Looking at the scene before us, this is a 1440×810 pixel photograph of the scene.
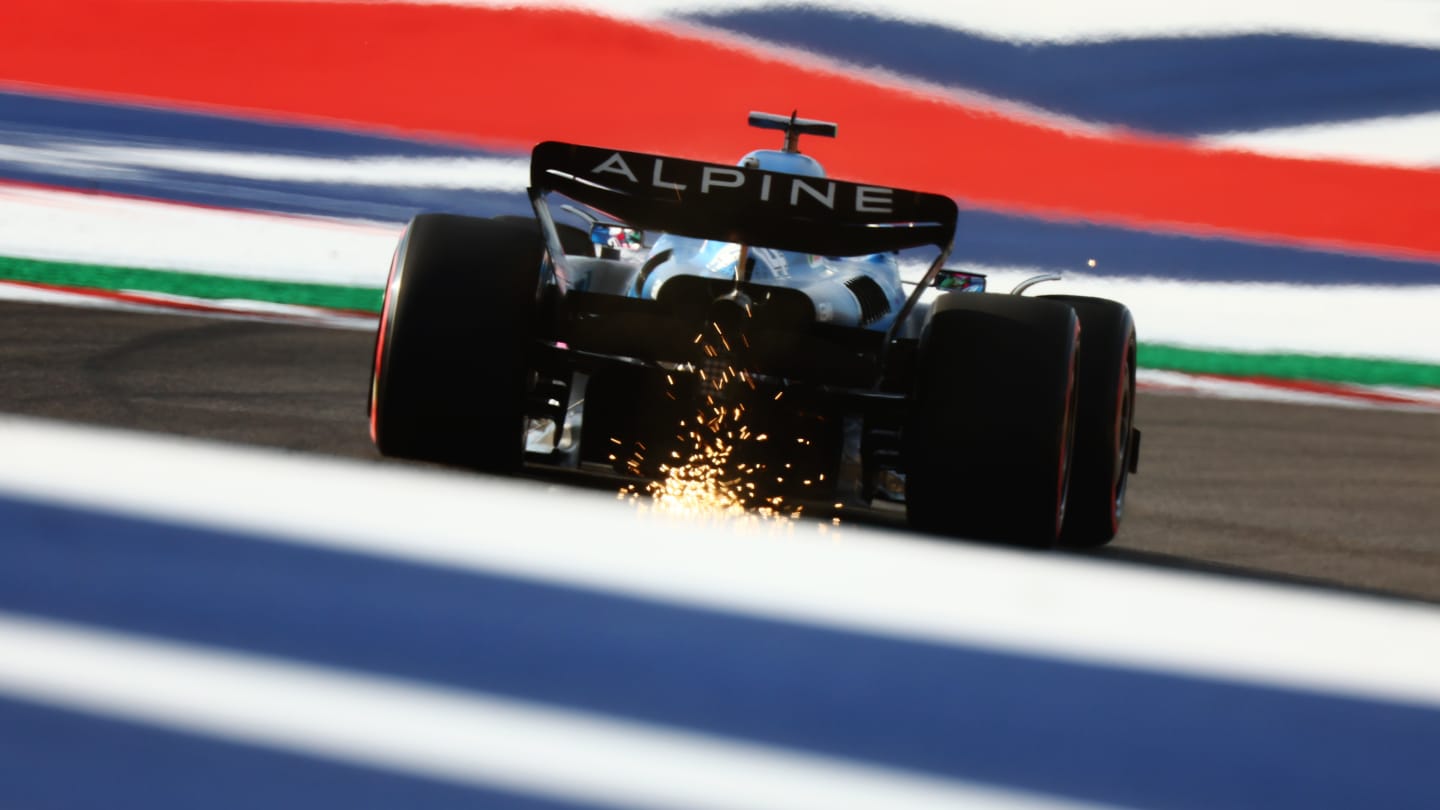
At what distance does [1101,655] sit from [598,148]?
6.01 ft

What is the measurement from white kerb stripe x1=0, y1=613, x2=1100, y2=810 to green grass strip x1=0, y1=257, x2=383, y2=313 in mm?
11247

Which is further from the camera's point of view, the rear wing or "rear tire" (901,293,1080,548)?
"rear tire" (901,293,1080,548)

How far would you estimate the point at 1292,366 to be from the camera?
18531mm

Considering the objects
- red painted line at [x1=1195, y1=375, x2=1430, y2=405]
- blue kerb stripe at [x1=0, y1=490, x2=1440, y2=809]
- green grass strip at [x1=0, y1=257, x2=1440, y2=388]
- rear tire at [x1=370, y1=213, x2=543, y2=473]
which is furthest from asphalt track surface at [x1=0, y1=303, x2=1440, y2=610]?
green grass strip at [x1=0, y1=257, x2=1440, y2=388]

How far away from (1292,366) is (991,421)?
592 inches

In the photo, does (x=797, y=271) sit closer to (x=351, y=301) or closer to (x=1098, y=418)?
(x=1098, y=418)

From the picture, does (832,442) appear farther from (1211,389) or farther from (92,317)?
(1211,389)

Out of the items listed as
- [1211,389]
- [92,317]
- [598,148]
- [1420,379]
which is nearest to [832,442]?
[598,148]

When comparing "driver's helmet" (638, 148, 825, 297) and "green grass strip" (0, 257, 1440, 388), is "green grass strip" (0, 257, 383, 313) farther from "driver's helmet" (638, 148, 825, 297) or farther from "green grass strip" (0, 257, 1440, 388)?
"driver's helmet" (638, 148, 825, 297)

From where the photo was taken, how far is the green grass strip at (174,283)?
45.9 ft

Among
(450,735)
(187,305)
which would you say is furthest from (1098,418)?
(187,305)

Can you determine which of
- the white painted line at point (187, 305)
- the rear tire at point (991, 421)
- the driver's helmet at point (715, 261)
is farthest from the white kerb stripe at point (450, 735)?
the white painted line at point (187, 305)

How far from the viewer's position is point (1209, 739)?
3293 mm

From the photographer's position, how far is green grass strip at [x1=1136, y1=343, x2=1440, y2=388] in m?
17.0
